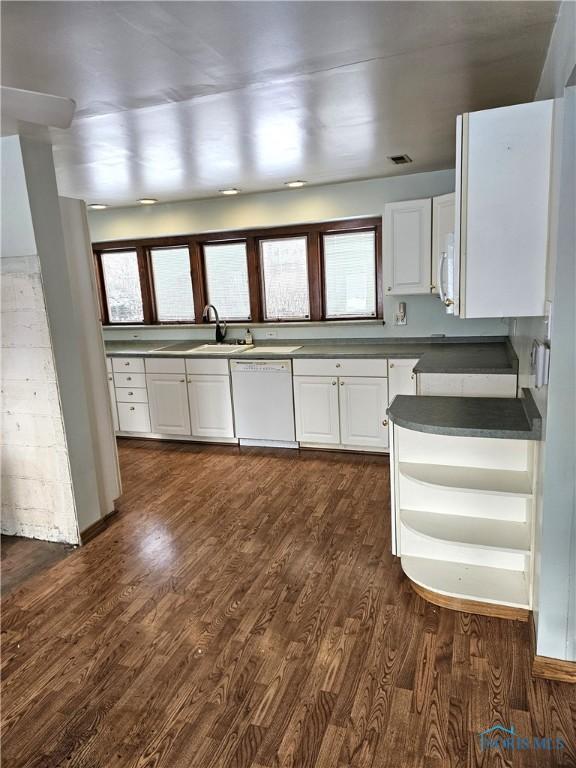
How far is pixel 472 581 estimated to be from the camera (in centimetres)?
234

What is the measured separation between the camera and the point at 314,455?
14.6ft

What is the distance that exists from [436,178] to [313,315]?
160cm

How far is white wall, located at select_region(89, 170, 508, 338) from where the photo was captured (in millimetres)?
4328

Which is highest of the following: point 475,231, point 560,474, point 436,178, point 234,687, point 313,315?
point 436,178

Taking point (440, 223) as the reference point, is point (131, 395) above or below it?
below

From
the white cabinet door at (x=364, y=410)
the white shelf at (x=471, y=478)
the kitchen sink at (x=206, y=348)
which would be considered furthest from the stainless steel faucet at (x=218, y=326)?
the white shelf at (x=471, y=478)

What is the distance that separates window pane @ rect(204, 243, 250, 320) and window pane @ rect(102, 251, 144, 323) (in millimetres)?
890

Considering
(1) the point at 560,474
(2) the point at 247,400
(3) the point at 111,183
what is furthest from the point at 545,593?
(3) the point at 111,183

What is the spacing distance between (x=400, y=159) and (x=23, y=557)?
12.0 ft

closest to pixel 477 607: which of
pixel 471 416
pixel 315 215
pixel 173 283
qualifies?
pixel 471 416

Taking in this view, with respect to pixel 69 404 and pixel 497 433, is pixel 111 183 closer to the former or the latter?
pixel 69 404

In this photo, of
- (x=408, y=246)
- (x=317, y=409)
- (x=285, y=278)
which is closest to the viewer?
(x=408, y=246)

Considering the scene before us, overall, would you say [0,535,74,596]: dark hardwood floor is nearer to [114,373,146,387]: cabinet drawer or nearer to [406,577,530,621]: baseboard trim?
[114,373,146,387]: cabinet drawer

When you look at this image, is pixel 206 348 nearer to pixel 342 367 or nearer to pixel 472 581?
pixel 342 367
